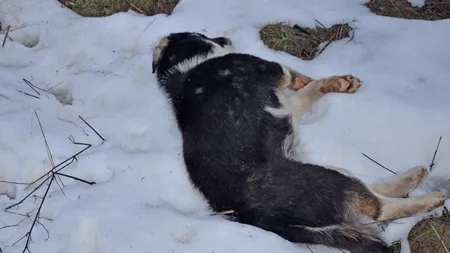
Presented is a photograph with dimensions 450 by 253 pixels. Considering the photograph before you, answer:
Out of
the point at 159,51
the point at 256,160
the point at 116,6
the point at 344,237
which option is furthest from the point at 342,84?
the point at 116,6

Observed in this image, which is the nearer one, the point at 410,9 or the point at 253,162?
the point at 253,162

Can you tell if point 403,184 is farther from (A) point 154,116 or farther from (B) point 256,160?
(A) point 154,116

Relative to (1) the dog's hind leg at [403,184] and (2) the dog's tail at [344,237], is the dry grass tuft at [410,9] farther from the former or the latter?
(2) the dog's tail at [344,237]

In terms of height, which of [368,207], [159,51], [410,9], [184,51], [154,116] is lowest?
[154,116]

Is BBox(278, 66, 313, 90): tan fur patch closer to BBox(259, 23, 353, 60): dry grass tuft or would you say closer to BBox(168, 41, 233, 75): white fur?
BBox(259, 23, 353, 60): dry grass tuft

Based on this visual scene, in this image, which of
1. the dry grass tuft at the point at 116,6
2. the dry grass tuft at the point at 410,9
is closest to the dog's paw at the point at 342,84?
the dry grass tuft at the point at 410,9

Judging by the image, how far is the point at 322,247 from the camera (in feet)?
13.0

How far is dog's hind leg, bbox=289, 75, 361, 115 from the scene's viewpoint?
4645mm

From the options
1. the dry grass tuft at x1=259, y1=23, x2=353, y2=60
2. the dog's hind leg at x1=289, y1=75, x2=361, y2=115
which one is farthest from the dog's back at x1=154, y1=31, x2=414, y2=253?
the dry grass tuft at x1=259, y1=23, x2=353, y2=60

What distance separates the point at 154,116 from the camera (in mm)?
4918

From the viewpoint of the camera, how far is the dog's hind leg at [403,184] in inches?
162

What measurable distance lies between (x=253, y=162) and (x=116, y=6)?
2635mm

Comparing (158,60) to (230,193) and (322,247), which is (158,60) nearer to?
(230,193)

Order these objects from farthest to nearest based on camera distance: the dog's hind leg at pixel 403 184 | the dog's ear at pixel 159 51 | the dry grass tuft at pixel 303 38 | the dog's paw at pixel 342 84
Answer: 1. the dry grass tuft at pixel 303 38
2. the dog's ear at pixel 159 51
3. the dog's paw at pixel 342 84
4. the dog's hind leg at pixel 403 184
